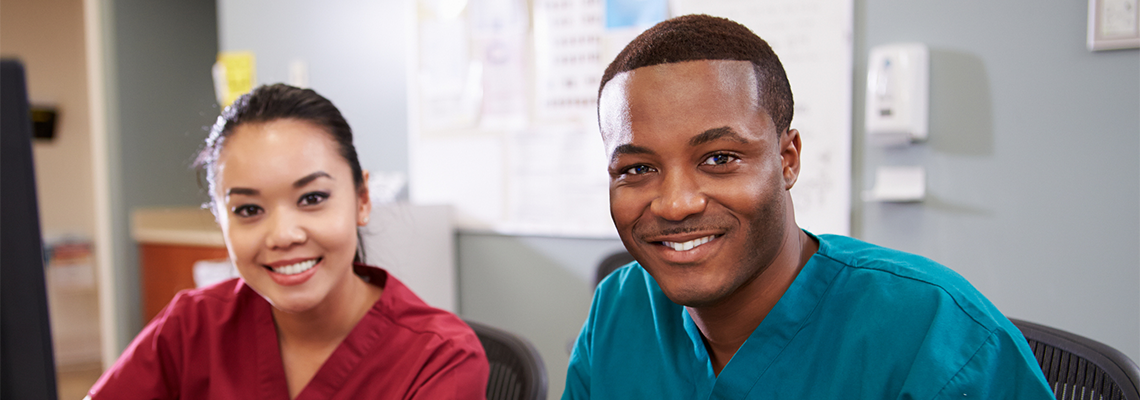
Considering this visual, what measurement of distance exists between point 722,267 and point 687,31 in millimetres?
266

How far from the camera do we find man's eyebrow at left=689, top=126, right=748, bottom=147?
0.71 metres

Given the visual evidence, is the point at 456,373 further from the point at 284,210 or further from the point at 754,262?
the point at 754,262

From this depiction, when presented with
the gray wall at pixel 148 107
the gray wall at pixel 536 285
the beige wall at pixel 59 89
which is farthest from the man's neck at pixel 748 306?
the beige wall at pixel 59 89

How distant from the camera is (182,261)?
115 inches

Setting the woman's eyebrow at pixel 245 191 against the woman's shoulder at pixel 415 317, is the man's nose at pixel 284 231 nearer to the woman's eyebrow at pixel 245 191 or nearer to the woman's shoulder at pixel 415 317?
the woman's eyebrow at pixel 245 191

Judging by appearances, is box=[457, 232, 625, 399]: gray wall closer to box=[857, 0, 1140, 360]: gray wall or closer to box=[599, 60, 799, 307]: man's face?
box=[857, 0, 1140, 360]: gray wall

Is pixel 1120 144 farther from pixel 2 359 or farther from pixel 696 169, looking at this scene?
pixel 2 359

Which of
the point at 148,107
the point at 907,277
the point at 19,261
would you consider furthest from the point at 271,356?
the point at 148,107

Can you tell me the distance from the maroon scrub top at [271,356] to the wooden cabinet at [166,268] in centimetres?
163

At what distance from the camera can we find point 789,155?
2.58ft

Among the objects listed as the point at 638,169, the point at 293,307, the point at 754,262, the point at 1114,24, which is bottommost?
the point at 293,307

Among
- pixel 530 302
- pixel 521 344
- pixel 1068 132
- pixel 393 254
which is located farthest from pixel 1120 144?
pixel 393 254

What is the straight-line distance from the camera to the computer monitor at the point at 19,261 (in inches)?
18.1

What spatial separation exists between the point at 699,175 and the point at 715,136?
5cm
